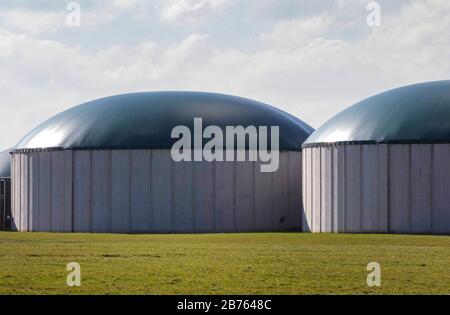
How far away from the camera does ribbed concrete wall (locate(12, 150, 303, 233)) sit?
54.1m

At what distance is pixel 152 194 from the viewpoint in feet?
178

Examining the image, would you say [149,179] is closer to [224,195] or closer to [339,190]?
[224,195]

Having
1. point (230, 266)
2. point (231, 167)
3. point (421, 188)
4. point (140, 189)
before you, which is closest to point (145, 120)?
point (140, 189)

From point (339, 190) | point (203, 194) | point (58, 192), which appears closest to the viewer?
point (339, 190)

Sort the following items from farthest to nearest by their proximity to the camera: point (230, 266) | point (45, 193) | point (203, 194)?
1. point (45, 193)
2. point (203, 194)
3. point (230, 266)

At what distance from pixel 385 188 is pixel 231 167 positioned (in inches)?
387

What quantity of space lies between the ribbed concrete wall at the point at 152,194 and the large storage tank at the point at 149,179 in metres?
0.05

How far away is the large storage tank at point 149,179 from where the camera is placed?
5416 centimetres

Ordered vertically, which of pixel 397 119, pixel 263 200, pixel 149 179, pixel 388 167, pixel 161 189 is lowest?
pixel 263 200

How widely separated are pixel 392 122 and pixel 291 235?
7.47 meters

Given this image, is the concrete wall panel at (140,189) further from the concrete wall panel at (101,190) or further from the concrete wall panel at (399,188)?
the concrete wall panel at (399,188)

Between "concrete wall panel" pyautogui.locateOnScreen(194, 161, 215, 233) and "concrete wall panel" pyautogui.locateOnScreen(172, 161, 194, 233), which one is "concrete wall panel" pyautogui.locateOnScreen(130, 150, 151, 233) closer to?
"concrete wall panel" pyautogui.locateOnScreen(172, 161, 194, 233)

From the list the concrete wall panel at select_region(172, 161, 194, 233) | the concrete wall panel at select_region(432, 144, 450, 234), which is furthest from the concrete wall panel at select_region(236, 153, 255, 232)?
the concrete wall panel at select_region(432, 144, 450, 234)
